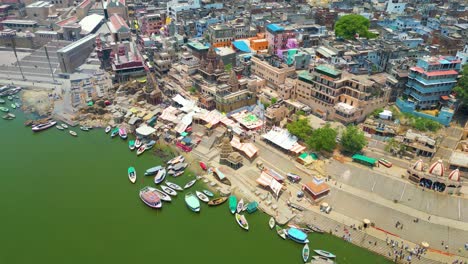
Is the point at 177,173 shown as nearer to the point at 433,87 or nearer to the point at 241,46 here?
the point at 241,46

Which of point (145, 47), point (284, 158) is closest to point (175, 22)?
point (145, 47)

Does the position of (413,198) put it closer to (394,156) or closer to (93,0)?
(394,156)

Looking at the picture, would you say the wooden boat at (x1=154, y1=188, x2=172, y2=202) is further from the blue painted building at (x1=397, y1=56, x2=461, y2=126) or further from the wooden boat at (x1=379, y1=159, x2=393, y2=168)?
the blue painted building at (x1=397, y1=56, x2=461, y2=126)

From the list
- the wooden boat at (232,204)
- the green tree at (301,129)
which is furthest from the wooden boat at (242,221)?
the green tree at (301,129)

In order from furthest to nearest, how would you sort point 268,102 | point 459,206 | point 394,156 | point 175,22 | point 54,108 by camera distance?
point 175,22 < point 54,108 < point 268,102 < point 394,156 < point 459,206

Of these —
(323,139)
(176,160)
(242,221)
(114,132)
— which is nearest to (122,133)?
(114,132)

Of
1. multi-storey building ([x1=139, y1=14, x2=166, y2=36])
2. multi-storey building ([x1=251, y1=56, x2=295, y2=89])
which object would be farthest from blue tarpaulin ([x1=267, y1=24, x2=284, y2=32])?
multi-storey building ([x1=139, y1=14, x2=166, y2=36])
